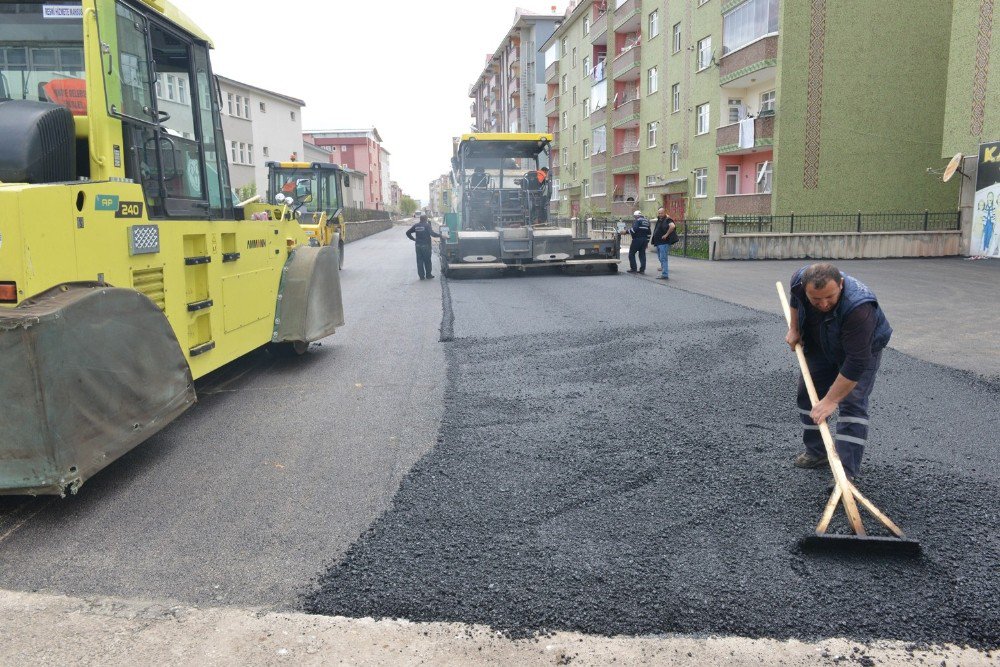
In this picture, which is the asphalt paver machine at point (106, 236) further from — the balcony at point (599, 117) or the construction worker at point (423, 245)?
the balcony at point (599, 117)

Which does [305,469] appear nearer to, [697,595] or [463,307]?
[697,595]

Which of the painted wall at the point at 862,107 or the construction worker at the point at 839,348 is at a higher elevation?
the painted wall at the point at 862,107

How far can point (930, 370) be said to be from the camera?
6.99 metres

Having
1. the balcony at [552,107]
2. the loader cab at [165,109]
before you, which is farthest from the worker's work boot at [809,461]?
the balcony at [552,107]

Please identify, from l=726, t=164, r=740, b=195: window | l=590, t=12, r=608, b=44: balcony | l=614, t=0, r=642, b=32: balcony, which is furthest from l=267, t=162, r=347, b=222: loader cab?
l=590, t=12, r=608, b=44: balcony

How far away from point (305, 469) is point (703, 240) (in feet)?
71.5

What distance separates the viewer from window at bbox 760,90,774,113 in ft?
90.9

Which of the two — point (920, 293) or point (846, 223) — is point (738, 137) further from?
point (920, 293)

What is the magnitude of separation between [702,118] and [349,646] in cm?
3215

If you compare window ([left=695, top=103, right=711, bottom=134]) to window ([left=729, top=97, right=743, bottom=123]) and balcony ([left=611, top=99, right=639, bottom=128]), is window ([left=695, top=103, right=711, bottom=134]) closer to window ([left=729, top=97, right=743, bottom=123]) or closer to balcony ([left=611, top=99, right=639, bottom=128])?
window ([left=729, top=97, right=743, bottom=123])

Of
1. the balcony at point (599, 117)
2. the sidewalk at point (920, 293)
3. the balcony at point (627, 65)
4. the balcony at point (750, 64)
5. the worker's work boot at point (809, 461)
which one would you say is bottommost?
the worker's work boot at point (809, 461)

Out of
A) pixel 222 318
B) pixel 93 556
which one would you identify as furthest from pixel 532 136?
pixel 93 556

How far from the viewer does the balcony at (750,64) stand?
25.6 meters

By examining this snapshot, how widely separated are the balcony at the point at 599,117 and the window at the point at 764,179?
17.5 meters
